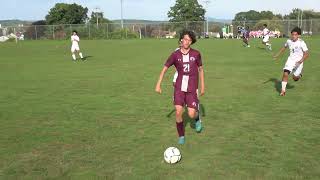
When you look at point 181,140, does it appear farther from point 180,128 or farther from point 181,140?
point 180,128

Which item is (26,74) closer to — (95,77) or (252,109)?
(95,77)

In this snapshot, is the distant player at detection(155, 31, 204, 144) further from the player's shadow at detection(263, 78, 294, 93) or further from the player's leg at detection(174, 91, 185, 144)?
the player's shadow at detection(263, 78, 294, 93)

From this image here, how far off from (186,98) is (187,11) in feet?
373

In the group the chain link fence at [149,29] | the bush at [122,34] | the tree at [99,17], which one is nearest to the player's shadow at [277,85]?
the chain link fence at [149,29]

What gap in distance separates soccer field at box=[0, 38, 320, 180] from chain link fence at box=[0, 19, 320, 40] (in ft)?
181

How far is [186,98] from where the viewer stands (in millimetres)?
8570

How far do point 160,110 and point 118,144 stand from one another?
11.5 ft

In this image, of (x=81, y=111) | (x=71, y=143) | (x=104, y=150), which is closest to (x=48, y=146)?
(x=71, y=143)

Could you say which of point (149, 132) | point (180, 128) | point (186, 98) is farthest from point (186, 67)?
point (149, 132)

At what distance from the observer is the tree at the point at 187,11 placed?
391ft

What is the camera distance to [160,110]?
38.8 feet

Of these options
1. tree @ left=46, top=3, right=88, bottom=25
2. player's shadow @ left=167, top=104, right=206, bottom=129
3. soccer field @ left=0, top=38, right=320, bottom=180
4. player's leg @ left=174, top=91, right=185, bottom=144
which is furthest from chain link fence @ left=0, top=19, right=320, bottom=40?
player's leg @ left=174, top=91, right=185, bottom=144

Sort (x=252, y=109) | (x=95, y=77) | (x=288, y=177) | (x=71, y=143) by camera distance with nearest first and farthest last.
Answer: (x=288, y=177), (x=71, y=143), (x=252, y=109), (x=95, y=77)

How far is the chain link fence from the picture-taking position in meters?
70.5
